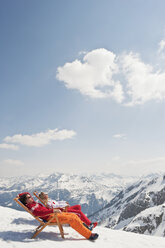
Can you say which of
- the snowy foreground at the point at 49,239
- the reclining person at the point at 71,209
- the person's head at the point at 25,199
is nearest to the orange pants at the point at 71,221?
the reclining person at the point at 71,209

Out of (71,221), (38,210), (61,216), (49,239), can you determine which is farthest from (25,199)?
(71,221)

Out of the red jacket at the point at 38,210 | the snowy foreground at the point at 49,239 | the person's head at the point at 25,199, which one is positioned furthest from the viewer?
the person's head at the point at 25,199

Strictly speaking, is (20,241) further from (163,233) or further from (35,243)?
(163,233)

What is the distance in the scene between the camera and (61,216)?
27.1 feet

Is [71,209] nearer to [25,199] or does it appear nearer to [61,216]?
[61,216]

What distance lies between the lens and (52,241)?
803 cm

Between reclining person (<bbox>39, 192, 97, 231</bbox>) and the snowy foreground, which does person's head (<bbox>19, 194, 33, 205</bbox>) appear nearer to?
reclining person (<bbox>39, 192, 97, 231</bbox>)

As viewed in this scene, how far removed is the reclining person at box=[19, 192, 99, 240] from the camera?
826cm

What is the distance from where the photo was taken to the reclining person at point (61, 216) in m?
8.26

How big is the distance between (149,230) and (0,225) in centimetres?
10836

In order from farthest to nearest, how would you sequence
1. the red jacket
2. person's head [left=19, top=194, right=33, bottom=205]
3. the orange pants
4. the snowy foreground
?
person's head [left=19, top=194, right=33, bottom=205], the red jacket, the orange pants, the snowy foreground

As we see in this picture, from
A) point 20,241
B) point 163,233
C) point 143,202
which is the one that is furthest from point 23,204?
point 143,202

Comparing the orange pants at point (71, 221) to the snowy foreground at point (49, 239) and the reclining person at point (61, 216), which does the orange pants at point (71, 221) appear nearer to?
the reclining person at point (61, 216)

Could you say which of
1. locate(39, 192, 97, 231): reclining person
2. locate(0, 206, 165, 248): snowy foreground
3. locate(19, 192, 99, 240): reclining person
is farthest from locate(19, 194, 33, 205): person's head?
locate(0, 206, 165, 248): snowy foreground
